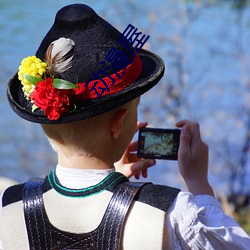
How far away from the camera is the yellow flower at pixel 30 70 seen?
5.81ft

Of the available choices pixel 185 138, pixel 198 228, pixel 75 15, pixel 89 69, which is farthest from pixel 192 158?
pixel 75 15

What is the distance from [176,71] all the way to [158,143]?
9.88 ft

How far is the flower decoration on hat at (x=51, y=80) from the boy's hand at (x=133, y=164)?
0.40m

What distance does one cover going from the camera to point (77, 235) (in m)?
1.75

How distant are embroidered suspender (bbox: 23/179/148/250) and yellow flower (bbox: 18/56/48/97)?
278 millimetres

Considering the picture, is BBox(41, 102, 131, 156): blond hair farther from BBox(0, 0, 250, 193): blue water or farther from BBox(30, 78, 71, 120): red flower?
BBox(0, 0, 250, 193): blue water

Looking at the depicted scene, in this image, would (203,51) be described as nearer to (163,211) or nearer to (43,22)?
(43,22)

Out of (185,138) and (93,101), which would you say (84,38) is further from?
(185,138)

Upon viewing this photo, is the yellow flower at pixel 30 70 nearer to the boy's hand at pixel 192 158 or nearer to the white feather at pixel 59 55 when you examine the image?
the white feather at pixel 59 55

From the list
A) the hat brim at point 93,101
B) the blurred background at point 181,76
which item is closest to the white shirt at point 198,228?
the hat brim at point 93,101

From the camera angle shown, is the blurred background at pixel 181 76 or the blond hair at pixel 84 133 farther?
the blurred background at pixel 181 76

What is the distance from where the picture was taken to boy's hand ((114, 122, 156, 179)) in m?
2.08

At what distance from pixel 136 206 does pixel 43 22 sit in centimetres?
368

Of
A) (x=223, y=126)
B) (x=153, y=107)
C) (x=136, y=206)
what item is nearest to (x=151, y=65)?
(x=136, y=206)
